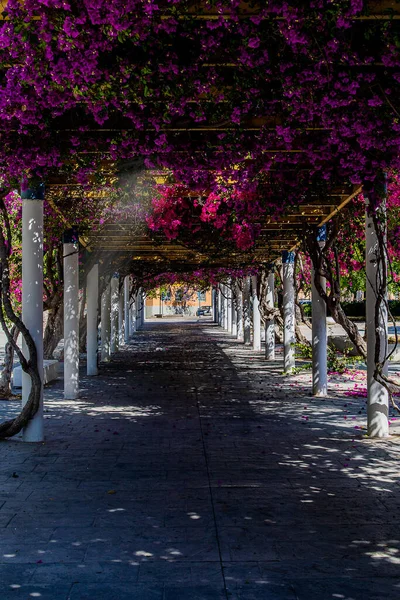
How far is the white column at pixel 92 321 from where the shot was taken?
1645 cm

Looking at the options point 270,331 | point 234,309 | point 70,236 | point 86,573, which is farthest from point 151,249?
point 234,309

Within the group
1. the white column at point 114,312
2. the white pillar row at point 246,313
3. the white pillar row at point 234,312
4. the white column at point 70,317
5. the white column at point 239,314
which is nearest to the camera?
Result: the white column at point 70,317

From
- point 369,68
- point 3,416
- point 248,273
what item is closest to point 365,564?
point 369,68

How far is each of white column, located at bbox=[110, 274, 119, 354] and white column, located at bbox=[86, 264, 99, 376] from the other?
5.64 metres

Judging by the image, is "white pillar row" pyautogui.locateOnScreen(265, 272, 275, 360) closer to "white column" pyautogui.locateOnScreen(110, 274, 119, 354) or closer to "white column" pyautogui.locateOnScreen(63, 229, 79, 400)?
"white column" pyautogui.locateOnScreen(110, 274, 119, 354)

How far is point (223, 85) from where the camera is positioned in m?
5.77

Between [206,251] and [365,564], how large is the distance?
1102 centimetres

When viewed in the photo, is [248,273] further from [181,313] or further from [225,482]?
[181,313]

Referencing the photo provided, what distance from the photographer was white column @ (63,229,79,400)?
12461mm

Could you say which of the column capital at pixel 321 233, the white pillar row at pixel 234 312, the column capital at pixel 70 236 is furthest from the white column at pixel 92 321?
the white pillar row at pixel 234 312

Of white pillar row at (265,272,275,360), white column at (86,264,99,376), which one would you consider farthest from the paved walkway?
white pillar row at (265,272,275,360)

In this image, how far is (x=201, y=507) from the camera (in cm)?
580

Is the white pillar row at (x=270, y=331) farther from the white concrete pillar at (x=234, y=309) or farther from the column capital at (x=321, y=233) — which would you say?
the white concrete pillar at (x=234, y=309)

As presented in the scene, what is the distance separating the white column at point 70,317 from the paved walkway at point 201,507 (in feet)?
4.13
